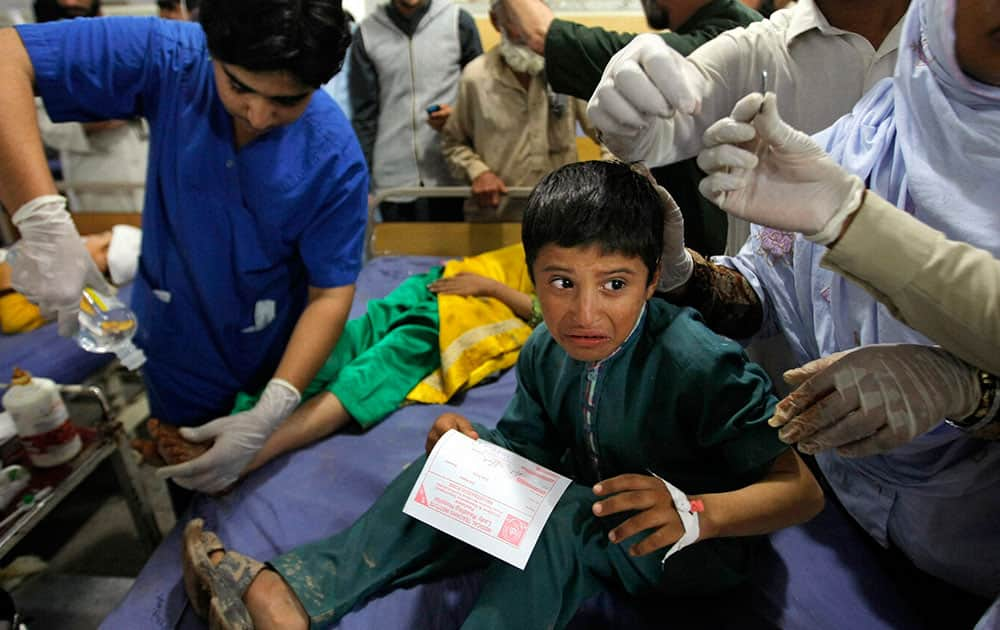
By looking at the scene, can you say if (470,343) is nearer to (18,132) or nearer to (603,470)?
(603,470)

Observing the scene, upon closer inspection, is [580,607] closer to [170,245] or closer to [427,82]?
[170,245]

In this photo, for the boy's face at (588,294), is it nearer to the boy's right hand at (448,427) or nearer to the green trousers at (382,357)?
the boy's right hand at (448,427)

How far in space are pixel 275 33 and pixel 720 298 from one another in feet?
3.37

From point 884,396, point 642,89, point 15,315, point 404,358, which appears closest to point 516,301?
point 404,358

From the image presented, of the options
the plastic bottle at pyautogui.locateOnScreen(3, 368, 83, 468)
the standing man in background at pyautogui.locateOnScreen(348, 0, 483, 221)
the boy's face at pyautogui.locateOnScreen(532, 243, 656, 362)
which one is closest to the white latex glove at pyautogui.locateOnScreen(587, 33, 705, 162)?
the boy's face at pyautogui.locateOnScreen(532, 243, 656, 362)

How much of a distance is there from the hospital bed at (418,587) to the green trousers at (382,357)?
0.15 meters

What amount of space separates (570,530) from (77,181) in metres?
3.65

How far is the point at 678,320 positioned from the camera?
1.14 meters

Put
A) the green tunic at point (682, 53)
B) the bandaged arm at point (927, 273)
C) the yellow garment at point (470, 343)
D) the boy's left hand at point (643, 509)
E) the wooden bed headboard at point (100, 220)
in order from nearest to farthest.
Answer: the bandaged arm at point (927, 273) → the boy's left hand at point (643, 509) → the green tunic at point (682, 53) → the yellow garment at point (470, 343) → the wooden bed headboard at point (100, 220)

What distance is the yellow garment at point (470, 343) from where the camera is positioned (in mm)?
1950

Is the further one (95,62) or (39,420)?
→ (39,420)

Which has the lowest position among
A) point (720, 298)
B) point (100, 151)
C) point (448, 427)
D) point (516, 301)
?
point (100, 151)

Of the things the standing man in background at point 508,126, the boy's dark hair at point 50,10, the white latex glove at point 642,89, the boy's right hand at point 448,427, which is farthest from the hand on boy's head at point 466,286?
the boy's dark hair at point 50,10

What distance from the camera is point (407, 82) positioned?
10.4 ft
